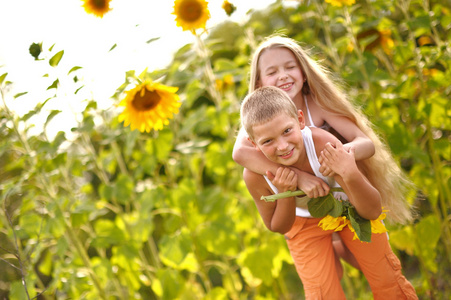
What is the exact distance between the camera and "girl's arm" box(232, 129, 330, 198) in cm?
153

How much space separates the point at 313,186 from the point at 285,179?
93 mm

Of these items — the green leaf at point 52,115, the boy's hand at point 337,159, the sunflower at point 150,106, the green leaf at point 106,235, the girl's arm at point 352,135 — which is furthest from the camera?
the green leaf at point 106,235

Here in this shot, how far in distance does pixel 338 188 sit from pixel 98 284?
1690 millimetres

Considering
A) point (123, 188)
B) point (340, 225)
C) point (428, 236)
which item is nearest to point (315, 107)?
point (340, 225)

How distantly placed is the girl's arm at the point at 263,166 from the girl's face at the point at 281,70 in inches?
9.6

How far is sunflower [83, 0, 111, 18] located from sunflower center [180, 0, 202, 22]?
45 centimetres

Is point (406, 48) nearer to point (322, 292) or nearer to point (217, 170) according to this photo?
point (217, 170)

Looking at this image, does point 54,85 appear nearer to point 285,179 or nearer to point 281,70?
point 281,70

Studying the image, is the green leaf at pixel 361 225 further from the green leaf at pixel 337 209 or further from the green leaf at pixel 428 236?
the green leaf at pixel 428 236

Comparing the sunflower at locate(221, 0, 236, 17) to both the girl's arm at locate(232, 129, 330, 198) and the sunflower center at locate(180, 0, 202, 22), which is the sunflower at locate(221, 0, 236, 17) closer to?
the sunflower center at locate(180, 0, 202, 22)

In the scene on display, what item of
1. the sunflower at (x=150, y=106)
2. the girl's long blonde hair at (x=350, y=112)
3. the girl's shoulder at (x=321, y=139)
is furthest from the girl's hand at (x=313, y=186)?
the sunflower at (x=150, y=106)

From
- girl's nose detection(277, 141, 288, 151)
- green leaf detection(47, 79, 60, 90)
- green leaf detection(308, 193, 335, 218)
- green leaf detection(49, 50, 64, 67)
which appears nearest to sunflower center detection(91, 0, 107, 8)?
green leaf detection(49, 50, 64, 67)

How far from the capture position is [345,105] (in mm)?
1789

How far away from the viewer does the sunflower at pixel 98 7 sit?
105 inches
